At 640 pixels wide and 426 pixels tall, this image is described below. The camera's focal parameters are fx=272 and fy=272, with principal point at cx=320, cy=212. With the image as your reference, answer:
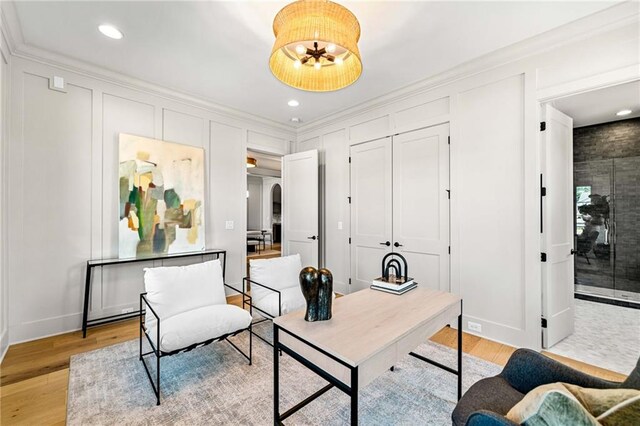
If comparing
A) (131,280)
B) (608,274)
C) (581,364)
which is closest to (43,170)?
(131,280)

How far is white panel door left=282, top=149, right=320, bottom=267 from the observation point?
4484mm

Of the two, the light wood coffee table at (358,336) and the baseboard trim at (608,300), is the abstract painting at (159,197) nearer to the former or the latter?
the light wood coffee table at (358,336)

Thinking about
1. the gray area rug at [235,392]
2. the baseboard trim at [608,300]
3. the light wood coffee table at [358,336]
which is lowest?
the gray area rug at [235,392]

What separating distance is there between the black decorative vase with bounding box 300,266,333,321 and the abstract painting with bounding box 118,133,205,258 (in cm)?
273

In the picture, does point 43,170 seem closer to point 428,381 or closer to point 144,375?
point 144,375

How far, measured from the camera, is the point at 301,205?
4.68 m

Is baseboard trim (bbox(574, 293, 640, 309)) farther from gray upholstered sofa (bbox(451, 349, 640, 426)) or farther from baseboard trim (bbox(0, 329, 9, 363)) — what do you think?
baseboard trim (bbox(0, 329, 9, 363))

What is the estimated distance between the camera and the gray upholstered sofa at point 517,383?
1.13 metres

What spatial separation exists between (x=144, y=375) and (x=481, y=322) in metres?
3.19

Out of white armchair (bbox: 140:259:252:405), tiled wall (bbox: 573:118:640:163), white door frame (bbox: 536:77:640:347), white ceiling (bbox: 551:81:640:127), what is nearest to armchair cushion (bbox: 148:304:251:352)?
white armchair (bbox: 140:259:252:405)

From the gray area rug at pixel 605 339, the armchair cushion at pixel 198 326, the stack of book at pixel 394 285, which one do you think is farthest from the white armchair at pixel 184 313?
the gray area rug at pixel 605 339

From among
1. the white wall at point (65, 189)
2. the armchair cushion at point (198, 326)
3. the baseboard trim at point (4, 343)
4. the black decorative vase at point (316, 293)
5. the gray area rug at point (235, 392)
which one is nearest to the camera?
the black decorative vase at point (316, 293)

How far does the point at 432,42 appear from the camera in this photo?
2580 millimetres

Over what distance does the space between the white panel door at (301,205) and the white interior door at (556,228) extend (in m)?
2.88
